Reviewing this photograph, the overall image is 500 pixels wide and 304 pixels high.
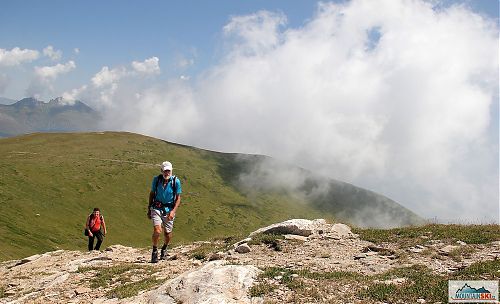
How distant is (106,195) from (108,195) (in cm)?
94

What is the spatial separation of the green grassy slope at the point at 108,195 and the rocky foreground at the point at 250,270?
34045 millimetres

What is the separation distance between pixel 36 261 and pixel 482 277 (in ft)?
70.9

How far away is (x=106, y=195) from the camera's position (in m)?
123

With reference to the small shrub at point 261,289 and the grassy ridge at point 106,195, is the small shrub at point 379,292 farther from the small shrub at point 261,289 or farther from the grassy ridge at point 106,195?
the grassy ridge at point 106,195

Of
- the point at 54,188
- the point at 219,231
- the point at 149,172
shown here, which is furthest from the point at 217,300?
the point at 149,172

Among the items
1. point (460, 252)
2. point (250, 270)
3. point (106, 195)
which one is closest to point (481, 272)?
point (460, 252)

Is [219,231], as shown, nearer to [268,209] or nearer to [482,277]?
[268,209]

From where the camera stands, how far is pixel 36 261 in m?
21.4

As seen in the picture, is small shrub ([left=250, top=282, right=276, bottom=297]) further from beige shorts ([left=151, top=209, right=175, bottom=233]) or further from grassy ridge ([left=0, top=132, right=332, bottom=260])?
grassy ridge ([left=0, top=132, right=332, bottom=260])

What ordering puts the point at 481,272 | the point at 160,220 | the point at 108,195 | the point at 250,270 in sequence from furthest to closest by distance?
the point at 108,195, the point at 160,220, the point at 250,270, the point at 481,272

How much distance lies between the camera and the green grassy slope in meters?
81.2

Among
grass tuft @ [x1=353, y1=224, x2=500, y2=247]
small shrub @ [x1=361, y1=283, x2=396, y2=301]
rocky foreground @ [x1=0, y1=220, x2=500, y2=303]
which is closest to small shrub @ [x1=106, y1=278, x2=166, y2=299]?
rocky foreground @ [x1=0, y1=220, x2=500, y2=303]

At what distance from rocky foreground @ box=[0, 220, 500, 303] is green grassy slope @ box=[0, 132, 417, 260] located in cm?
3405

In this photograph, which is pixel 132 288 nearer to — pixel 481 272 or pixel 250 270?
pixel 250 270
